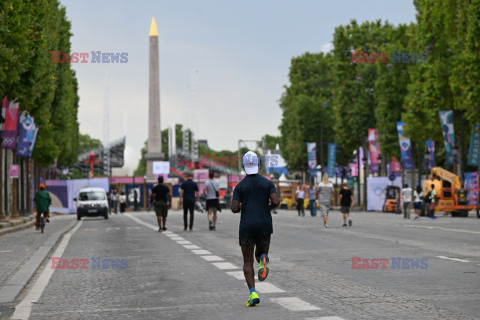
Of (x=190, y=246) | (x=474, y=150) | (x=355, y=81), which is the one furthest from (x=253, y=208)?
(x=355, y=81)

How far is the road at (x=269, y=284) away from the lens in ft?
30.7

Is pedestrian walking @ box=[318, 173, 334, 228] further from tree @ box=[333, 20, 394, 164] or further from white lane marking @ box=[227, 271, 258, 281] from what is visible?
tree @ box=[333, 20, 394, 164]

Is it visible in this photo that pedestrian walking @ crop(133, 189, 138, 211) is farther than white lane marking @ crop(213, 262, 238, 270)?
Yes

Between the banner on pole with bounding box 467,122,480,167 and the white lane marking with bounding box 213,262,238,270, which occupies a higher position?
the banner on pole with bounding box 467,122,480,167

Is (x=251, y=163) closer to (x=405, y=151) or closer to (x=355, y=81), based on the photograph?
(x=405, y=151)

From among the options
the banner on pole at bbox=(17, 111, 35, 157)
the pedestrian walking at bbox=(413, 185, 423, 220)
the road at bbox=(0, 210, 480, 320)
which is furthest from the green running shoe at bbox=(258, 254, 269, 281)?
the pedestrian walking at bbox=(413, 185, 423, 220)

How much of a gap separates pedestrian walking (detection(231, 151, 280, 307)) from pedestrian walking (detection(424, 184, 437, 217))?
113 ft

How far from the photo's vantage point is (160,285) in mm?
12164

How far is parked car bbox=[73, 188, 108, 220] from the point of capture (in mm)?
50156

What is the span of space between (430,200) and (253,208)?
3499 cm

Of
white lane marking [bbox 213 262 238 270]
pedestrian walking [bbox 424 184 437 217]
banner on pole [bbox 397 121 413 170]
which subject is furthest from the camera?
banner on pole [bbox 397 121 413 170]

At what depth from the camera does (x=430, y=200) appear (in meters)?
43.7

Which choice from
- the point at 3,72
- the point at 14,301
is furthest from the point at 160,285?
the point at 3,72

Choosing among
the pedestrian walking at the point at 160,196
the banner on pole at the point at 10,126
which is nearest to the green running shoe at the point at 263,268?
the pedestrian walking at the point at 160,196
